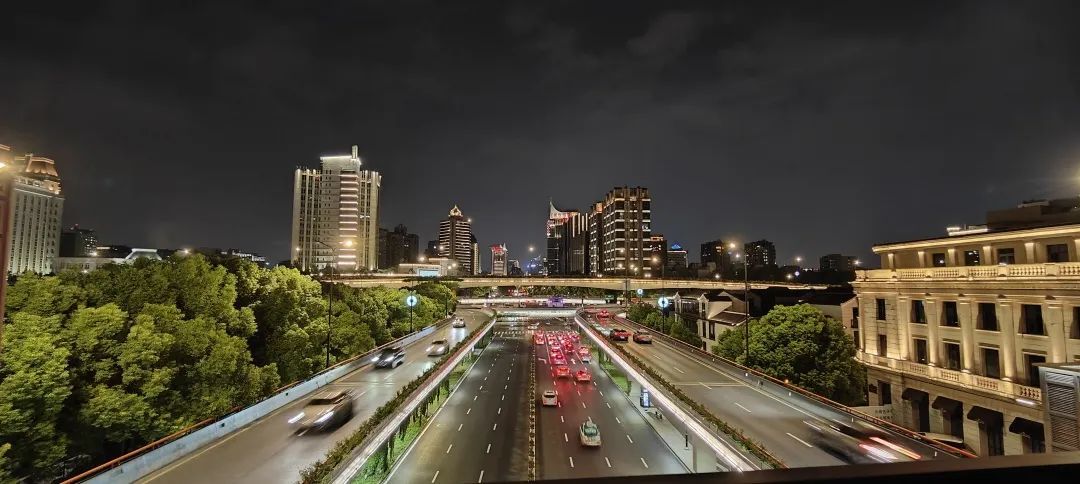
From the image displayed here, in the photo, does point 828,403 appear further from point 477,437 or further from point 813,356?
point 477,437

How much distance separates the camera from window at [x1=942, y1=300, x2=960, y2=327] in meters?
30.9

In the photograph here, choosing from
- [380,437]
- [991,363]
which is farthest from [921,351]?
[380,437]

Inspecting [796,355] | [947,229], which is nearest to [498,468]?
[796,355]

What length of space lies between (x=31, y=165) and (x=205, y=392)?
540ft

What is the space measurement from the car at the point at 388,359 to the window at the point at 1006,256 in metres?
44.6

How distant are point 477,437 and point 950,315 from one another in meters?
31.7

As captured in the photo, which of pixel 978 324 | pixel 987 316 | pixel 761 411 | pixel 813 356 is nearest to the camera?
pixel 761 411

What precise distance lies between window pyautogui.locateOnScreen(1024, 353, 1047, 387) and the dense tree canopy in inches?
1684

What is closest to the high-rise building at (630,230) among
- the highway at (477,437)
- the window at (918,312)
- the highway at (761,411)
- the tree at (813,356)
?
the highway at (477,437)

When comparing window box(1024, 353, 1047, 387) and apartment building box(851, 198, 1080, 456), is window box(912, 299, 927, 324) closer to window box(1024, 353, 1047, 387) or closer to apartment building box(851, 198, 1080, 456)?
apartment building box(851, 198, 1080, 456)

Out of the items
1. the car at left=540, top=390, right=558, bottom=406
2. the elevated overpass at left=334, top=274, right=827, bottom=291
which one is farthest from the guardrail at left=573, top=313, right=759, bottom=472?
the elevated overpass at left=334, top=274, right=827, bottom=291

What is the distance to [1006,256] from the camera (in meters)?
29.7

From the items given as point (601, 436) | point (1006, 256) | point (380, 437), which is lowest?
point (601, 436)

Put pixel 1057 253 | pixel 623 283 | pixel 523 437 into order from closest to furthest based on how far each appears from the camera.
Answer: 1. pixel 1057 253
2. pixel 523 437
3. pixel 623 283
